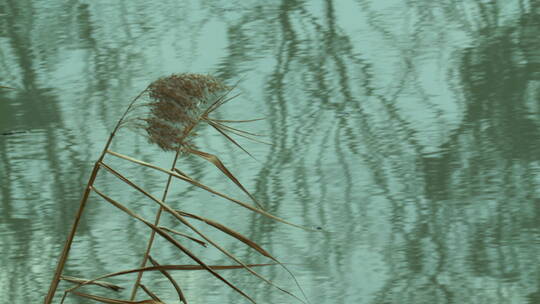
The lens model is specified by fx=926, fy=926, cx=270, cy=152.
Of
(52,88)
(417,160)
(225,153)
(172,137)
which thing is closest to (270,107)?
(225,153)

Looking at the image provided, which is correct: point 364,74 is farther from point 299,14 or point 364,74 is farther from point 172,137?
point 172,137

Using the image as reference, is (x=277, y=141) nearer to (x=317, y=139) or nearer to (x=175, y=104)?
(x=317, y=139)

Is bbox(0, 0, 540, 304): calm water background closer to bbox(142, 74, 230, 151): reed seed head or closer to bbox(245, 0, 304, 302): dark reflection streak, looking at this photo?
bbox(245, 0, 304, 302): dark reflection streak

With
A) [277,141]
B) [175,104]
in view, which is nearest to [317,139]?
[277,141]

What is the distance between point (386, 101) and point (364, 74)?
0.14m

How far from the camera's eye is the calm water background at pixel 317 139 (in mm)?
1631

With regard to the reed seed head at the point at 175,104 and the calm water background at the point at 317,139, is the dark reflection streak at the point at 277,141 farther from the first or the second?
the reed seed head at the point at 175,104

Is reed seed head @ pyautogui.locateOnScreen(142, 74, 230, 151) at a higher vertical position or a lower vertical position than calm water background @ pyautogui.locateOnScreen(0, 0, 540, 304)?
A: higher

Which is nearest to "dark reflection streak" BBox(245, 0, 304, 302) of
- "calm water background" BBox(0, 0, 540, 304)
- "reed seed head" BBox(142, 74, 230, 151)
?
"calm water background" BBox(0, 0, 540, 304)

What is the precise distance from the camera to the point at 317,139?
203 cm

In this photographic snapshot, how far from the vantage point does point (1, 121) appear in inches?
86.8

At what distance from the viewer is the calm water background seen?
1.63m

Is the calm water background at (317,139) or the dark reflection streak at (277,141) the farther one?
the dark reflection streak at (277,141)

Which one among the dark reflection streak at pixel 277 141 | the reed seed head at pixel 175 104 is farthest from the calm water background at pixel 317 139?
the reed seed head at pixel 175 104
